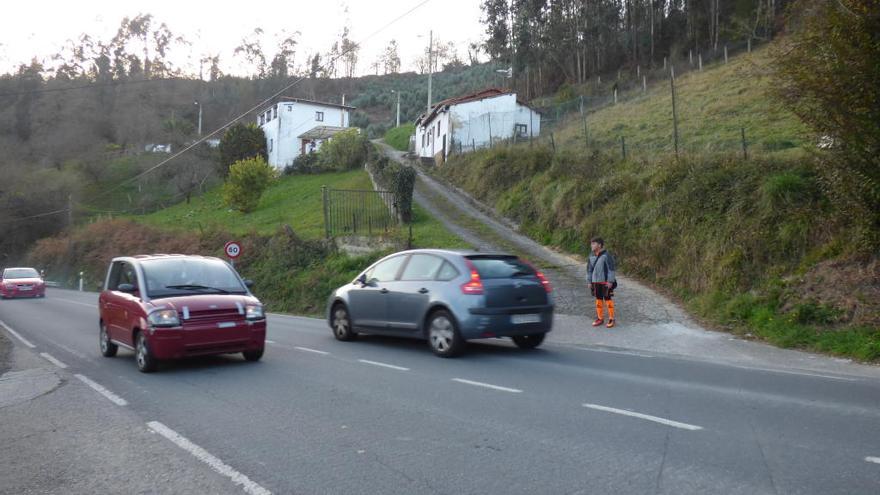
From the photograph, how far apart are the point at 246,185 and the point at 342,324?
33231mm

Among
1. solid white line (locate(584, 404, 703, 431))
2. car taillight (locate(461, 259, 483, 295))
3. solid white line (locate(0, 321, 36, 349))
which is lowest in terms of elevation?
solid white line (locate(0, 321, 36, 349))

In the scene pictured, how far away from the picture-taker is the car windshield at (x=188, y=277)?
9.96 meters

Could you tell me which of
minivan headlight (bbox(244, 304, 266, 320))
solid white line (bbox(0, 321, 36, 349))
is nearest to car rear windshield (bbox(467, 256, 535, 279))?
minivan headlight (bbox(244, 304, 266, 320))

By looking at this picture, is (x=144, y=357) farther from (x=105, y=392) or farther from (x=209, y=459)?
(x=209, y=459)

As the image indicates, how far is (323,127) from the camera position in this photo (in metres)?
59.8

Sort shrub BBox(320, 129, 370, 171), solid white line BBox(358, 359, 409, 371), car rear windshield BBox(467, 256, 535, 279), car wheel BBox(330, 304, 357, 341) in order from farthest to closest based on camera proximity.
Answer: shrub BBox(320, 129, 370, 171)
car wheel BBox(330, 304, 357, 341)
car rear windshield BBox(467, 256, 535, 279)
solid white line BBox(358, 359, 409, 371)

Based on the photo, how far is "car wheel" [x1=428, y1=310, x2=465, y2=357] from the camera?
34.2 feet

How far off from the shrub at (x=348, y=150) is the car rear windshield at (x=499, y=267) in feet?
132

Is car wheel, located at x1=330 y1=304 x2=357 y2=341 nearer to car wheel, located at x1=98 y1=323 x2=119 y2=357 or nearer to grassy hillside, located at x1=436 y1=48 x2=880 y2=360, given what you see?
car wheel, located at x1=98 y1=323 x2=119 y2=357

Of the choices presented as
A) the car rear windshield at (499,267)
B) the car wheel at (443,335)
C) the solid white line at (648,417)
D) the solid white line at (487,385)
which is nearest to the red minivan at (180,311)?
the car wheel at (443,335)

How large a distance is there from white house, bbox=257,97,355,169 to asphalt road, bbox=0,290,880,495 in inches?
1934

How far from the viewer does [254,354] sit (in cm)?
1038

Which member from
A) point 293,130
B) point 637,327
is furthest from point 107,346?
point 293,130

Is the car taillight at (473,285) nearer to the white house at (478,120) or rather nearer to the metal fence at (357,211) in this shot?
the metal fence at (357,211)
